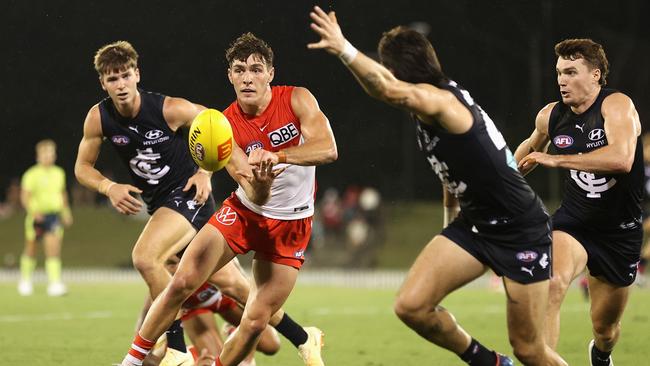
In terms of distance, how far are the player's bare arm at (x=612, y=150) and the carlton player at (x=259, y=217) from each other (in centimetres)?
141

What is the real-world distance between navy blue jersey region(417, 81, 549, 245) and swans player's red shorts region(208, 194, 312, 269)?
135 centimetres

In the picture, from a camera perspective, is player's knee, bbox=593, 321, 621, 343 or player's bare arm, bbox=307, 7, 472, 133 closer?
player's bare arm, bbox=307, 7, 472, 133

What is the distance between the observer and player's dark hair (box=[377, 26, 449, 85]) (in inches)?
232

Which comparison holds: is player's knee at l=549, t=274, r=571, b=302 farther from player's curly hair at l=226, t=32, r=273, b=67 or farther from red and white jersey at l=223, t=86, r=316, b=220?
player's curly hair at l=226, t=32, r=273, b=67

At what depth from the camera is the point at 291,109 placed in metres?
7.05

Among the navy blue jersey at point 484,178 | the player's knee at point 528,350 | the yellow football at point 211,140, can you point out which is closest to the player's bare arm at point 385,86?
the navy blue jersey at point 484,178

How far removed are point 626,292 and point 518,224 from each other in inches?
68.7

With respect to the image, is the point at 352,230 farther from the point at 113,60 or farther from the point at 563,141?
the point at 563,141

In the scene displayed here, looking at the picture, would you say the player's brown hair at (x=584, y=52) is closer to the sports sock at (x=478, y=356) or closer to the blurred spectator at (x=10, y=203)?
the sports sock at (x=478, y=356)

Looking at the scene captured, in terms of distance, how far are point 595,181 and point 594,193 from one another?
8 centimetres

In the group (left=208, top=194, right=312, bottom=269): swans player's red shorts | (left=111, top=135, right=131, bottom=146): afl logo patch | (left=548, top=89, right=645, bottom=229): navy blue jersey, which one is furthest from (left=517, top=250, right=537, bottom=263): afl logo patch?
(left=111, top=135, right=131, bottom=146): afl logo patch

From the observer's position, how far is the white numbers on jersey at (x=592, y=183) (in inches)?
283

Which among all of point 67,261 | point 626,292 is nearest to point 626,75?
point 67,261

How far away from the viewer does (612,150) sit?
265 inches
